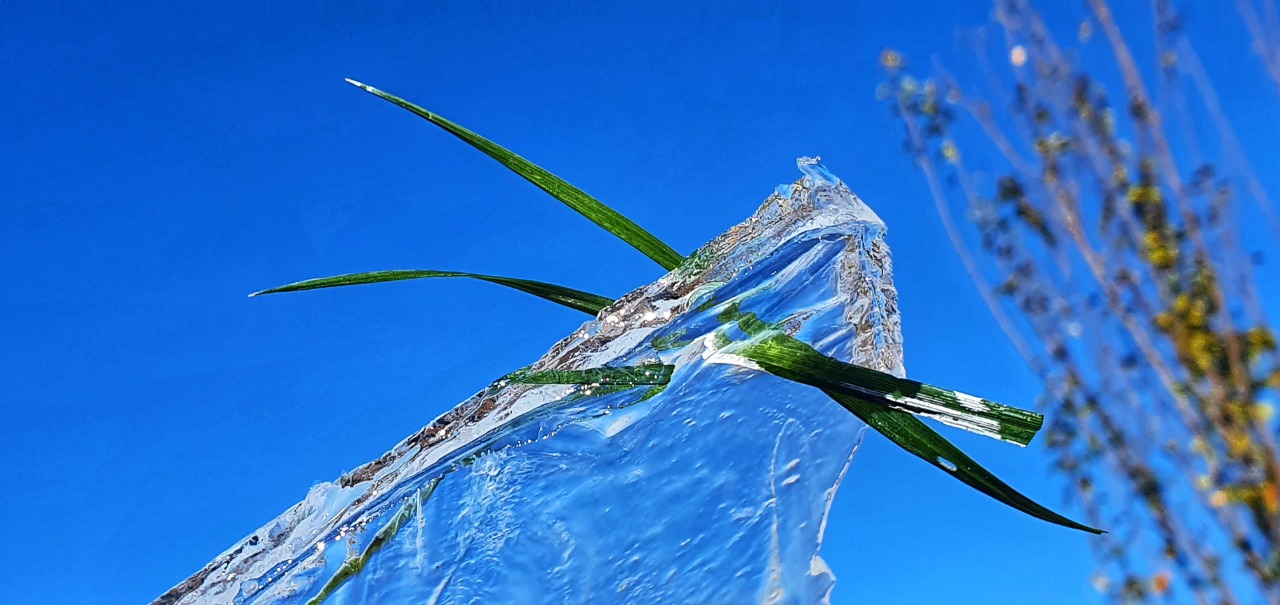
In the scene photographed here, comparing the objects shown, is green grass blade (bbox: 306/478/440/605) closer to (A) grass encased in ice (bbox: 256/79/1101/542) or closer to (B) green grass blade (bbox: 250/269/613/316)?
(A) grass encased in ice (bbox: 256/79/1101/542)

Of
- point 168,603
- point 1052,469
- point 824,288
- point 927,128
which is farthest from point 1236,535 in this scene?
point 168,603

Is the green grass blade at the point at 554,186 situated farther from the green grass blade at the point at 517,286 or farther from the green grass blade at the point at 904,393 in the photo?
the green grass blade at the point at 904,393

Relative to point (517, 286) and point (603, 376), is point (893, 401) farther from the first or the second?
point (517, 286)

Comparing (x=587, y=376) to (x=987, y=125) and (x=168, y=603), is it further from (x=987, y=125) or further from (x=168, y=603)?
(x=987, y=125)

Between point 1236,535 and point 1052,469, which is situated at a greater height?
point 1052,469

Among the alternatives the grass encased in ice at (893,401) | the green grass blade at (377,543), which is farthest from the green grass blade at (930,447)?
the green grass blade at (377,543)
